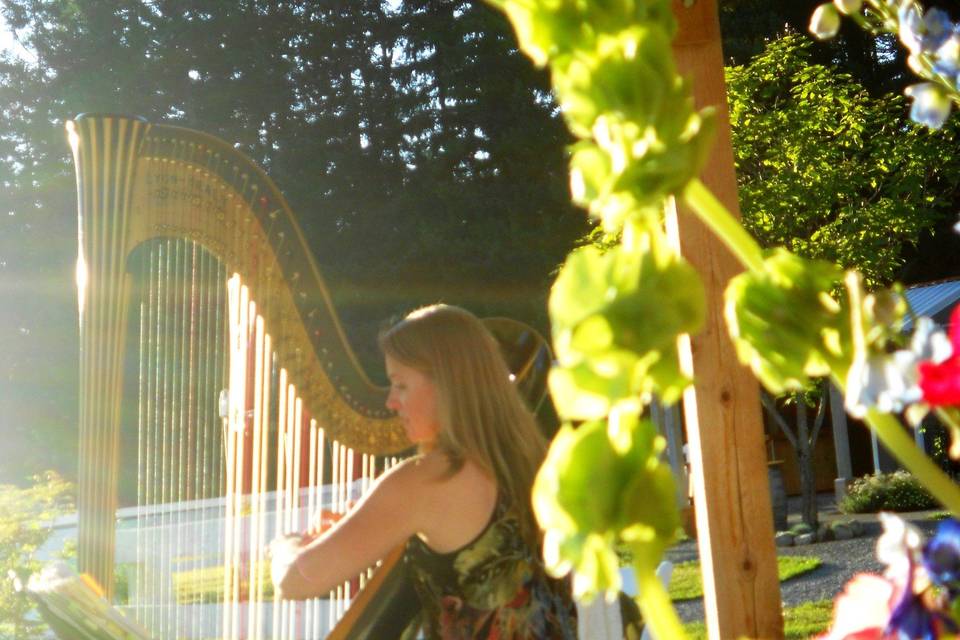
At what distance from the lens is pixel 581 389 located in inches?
11.0

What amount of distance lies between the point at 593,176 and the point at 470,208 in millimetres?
19973

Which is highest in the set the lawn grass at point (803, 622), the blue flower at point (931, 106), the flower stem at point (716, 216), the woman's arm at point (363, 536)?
the blue flower at point (931, 106)

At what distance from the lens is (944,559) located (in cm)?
36

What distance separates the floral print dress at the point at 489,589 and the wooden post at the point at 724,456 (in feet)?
1.56

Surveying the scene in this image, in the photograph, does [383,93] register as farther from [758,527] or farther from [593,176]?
[593,176]

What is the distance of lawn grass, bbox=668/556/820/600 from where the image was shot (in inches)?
373

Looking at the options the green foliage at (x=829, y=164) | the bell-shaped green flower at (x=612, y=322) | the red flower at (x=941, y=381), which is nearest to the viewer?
the bell-shaped green flower at (x=612, y=322)

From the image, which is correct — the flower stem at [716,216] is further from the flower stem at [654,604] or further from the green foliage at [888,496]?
the green foliage at [888,496]

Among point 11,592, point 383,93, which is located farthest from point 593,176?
point 383,93

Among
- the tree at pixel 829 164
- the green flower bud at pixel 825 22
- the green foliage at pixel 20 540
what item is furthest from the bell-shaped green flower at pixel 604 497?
the tree at pixel 829 164

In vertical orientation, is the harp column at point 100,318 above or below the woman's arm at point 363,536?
above

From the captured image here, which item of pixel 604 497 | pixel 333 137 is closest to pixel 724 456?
pixel 604 497

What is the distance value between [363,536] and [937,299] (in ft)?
44.5

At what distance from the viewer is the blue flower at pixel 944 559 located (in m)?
0.36
